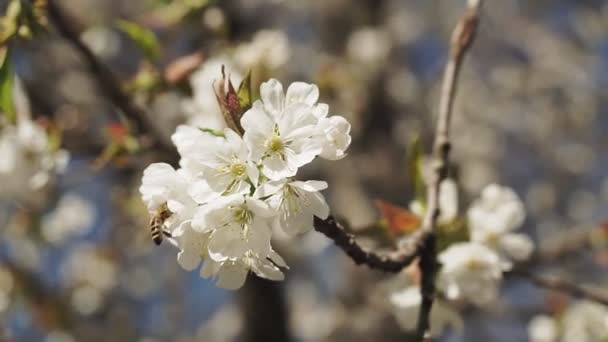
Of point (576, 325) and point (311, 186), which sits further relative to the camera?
point (576, 325)

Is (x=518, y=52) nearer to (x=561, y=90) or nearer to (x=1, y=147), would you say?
(x=561, y=90)

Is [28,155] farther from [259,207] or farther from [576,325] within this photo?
[576,325]

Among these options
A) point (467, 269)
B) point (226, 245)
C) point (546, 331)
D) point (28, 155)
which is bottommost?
point (546, 331)

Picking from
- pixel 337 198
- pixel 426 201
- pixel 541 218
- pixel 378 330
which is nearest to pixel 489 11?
pixel 541 218

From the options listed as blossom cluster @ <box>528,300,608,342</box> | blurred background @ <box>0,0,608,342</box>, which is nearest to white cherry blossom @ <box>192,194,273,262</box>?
blurred background @ <box>0,0,608,342</box>

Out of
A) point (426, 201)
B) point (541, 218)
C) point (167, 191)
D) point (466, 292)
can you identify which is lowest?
point (541, 218)

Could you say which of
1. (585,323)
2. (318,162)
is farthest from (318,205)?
(318,162)

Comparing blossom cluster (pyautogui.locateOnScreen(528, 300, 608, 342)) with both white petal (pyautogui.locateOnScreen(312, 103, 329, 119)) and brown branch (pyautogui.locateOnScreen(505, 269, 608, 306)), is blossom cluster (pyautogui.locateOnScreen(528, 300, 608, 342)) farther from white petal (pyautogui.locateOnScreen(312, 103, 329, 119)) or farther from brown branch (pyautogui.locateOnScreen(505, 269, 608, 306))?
white petal (pyautogui.locateOnScreen(312, 103, 329, 119))
